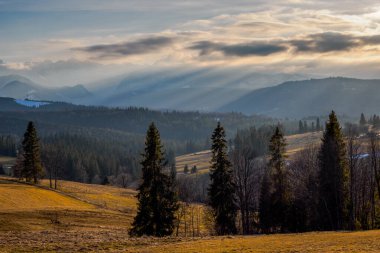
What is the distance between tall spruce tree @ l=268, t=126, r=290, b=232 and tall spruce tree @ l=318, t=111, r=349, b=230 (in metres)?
4.52

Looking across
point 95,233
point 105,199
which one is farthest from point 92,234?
point 105,199

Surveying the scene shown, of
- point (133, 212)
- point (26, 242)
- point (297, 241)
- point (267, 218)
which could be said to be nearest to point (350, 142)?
point (267, 218)

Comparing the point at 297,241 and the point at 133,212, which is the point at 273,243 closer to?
the point at 297,241

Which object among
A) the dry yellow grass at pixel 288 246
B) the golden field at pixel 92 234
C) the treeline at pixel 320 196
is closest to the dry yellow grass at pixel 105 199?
the golden field at pixel 92 234

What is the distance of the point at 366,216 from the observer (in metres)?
66.2

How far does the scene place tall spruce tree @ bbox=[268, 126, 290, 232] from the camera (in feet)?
211

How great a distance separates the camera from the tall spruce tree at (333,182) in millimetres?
63000

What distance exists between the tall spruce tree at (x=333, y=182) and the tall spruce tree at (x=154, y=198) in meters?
19.3

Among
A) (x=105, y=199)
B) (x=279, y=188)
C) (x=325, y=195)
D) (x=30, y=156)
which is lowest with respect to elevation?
(x=105, y=199)

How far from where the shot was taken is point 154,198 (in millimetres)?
60906

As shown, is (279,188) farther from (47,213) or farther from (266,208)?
(47,213)

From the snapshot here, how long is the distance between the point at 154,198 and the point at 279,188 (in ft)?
53.8

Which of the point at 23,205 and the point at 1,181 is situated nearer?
the point at 23,205

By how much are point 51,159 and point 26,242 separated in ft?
303
